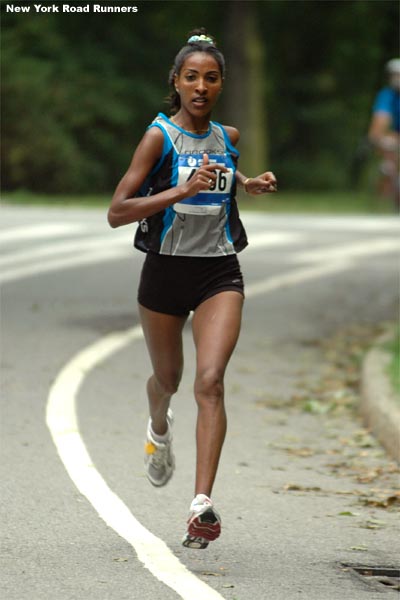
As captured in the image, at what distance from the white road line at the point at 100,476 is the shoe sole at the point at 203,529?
112 mm

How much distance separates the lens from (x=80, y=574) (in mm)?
5828

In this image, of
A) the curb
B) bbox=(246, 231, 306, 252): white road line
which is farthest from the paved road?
bbox=(246, 231, 306, 252): white road line

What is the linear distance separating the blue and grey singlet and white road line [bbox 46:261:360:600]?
1.23m

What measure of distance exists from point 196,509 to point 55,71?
32.6 m

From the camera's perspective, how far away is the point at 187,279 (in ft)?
21.3

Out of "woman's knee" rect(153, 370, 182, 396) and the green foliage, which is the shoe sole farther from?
the green foliage

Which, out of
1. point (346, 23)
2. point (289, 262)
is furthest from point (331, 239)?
point (346, 23)

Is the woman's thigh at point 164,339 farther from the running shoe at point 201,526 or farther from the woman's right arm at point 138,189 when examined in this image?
the running shoe at point 201,526

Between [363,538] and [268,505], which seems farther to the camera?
[268,505]

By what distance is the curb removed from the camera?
8.91 m

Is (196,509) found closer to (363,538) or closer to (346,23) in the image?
(363,538)

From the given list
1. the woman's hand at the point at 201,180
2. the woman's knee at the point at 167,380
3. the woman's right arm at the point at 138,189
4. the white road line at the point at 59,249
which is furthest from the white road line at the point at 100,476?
the white road line at the point at 59,249

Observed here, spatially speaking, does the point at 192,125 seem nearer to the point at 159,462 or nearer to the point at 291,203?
the point at 159,462

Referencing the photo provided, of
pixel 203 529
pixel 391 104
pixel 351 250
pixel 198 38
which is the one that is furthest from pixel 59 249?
pixel 203 529
